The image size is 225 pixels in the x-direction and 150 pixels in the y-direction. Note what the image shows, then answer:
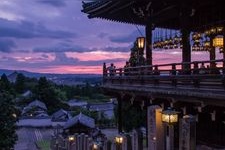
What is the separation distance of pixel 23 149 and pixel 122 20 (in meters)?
28.3

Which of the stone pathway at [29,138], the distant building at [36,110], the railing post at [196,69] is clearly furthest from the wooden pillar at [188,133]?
the distant building at [36,110]

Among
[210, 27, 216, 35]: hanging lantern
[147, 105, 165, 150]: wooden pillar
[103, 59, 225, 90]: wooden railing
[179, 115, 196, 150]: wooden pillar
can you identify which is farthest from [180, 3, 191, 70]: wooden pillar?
[179, 115, 196, 150]: wooden pillar

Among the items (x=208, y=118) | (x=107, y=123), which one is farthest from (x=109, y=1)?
(x=107, y=123)

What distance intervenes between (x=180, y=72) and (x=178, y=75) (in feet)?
1.69

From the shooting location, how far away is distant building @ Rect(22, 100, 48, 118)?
75.9 m

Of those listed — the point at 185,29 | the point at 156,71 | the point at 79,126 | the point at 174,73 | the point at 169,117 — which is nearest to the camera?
the point at 169,117

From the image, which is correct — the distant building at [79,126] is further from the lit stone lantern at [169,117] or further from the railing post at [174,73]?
the lit stone lantern at [169,117]

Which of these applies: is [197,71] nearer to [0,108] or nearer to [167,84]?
[167,84]

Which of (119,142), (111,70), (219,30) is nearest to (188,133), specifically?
(119,142)

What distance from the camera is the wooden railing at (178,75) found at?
1184 centimetres

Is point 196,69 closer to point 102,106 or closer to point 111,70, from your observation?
point 111,70

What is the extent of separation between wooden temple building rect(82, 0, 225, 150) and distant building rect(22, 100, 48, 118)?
53.3 m

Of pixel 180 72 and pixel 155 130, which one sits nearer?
pixel 155 130

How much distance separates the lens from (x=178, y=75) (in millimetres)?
13516
